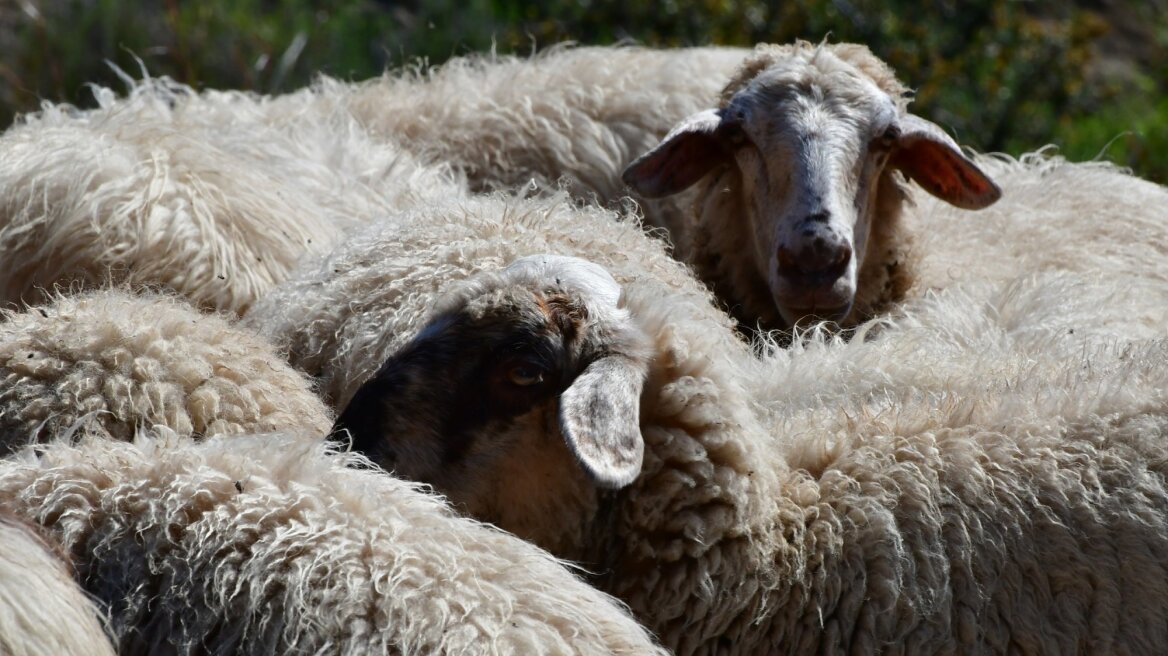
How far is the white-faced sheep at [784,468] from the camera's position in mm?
3072

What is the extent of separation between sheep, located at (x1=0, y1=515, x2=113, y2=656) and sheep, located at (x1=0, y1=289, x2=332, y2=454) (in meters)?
0.76

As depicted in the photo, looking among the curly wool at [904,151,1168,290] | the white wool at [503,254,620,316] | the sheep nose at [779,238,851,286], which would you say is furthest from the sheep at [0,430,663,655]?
the curly wool at [904,151,1168,290]

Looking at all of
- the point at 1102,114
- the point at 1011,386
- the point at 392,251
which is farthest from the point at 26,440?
the point at 1102,114

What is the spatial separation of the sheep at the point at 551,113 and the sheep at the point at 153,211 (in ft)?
2.71

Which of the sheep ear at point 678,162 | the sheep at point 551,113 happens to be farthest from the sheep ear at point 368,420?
the sheep at point 551,113

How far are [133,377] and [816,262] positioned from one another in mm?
2266

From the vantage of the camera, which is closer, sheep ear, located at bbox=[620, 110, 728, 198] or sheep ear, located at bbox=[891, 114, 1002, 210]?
sheep ear, located at bbox=[891, 114, 1002, 210]

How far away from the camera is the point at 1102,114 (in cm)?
999

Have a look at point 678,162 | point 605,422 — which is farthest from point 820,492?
point 678,162

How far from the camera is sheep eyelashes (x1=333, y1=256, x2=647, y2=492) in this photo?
3.37 metres

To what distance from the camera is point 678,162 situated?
552cm

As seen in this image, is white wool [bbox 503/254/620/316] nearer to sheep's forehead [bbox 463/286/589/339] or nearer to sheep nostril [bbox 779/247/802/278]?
sheep's forehead [bbox 463/286/589/339]

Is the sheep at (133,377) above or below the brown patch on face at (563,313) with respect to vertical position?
below

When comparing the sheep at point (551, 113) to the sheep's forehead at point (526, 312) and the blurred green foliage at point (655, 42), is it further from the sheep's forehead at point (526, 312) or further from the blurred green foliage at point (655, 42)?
the sheep's forehead at point (526, 312)
